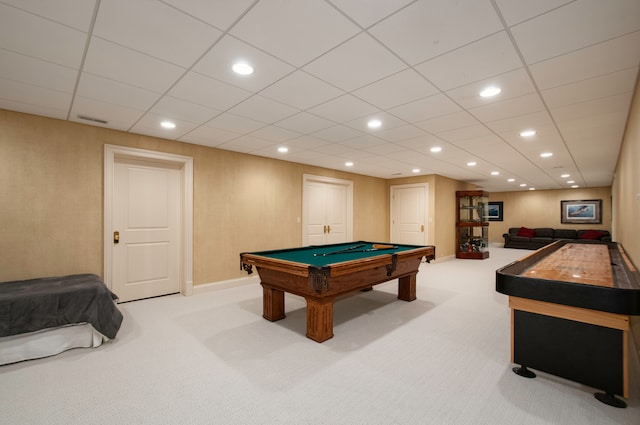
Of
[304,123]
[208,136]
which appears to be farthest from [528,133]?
[208,136]

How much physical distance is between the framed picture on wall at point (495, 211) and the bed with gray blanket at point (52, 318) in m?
14.4

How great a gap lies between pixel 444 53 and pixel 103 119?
12.9ft

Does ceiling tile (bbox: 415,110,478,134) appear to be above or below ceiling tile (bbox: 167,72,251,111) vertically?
below

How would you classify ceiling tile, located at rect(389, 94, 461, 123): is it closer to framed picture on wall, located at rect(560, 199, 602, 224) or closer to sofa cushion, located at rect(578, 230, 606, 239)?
sofa cushion, located at rect(578, 230, 606, 239)

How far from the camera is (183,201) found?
15.6 feet

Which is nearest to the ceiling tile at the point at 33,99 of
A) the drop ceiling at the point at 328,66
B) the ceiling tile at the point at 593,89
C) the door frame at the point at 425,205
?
the drop ceiling at the point at 328,66

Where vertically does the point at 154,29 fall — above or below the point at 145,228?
above

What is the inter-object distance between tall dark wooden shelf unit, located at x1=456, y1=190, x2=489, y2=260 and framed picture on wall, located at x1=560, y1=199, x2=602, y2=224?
494cm

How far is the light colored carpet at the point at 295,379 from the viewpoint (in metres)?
1.88

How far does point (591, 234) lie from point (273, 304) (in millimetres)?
12239

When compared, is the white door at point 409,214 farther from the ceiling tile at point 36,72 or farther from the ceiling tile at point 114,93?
the ceiling tile at point 36,72

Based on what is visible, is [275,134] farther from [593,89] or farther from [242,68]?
[593,89]

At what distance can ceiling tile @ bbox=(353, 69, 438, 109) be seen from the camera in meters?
2.52

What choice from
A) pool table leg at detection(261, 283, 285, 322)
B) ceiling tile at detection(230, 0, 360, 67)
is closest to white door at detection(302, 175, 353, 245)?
pool table leg at detection(261, 283, 285, 322)
